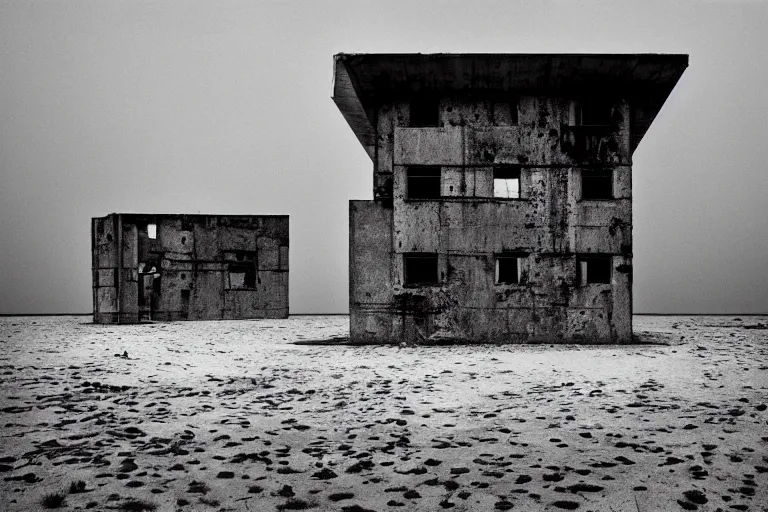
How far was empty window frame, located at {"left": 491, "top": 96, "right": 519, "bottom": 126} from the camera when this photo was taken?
17.0 m

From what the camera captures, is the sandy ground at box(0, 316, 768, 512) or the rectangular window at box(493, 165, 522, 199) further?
the rectangular window at box(493, 165, 522, 199)

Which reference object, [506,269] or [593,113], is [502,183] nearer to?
[506,269]

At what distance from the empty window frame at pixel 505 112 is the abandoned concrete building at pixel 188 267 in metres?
15.3

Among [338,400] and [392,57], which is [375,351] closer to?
[338,400]

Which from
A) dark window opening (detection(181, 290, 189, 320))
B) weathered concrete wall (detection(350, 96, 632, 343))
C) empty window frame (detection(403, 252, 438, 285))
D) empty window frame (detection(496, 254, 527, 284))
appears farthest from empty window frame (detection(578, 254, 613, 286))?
dark window opening (detection(181, 290, 189, 320))

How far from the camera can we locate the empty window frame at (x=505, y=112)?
55.8 ft

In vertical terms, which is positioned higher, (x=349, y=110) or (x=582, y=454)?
(x=349, y=110)

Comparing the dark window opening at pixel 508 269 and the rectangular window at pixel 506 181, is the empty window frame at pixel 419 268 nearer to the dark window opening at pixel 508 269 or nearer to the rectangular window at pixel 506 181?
the dark window opening at pixel 508 269

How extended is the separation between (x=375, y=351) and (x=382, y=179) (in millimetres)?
5559

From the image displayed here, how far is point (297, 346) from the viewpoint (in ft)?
52.2

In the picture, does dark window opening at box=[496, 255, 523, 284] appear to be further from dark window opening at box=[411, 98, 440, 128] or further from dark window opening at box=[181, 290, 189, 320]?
dark window opening at box=[181, 290, 189, 320]

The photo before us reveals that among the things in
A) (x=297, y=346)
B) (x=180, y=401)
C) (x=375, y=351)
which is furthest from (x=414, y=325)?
(x=180, y=401)

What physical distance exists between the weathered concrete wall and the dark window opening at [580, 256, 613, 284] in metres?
0.17

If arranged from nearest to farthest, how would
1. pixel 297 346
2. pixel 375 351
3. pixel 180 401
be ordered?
pixel 180 401, pixel 375 351, pixel 297 346
